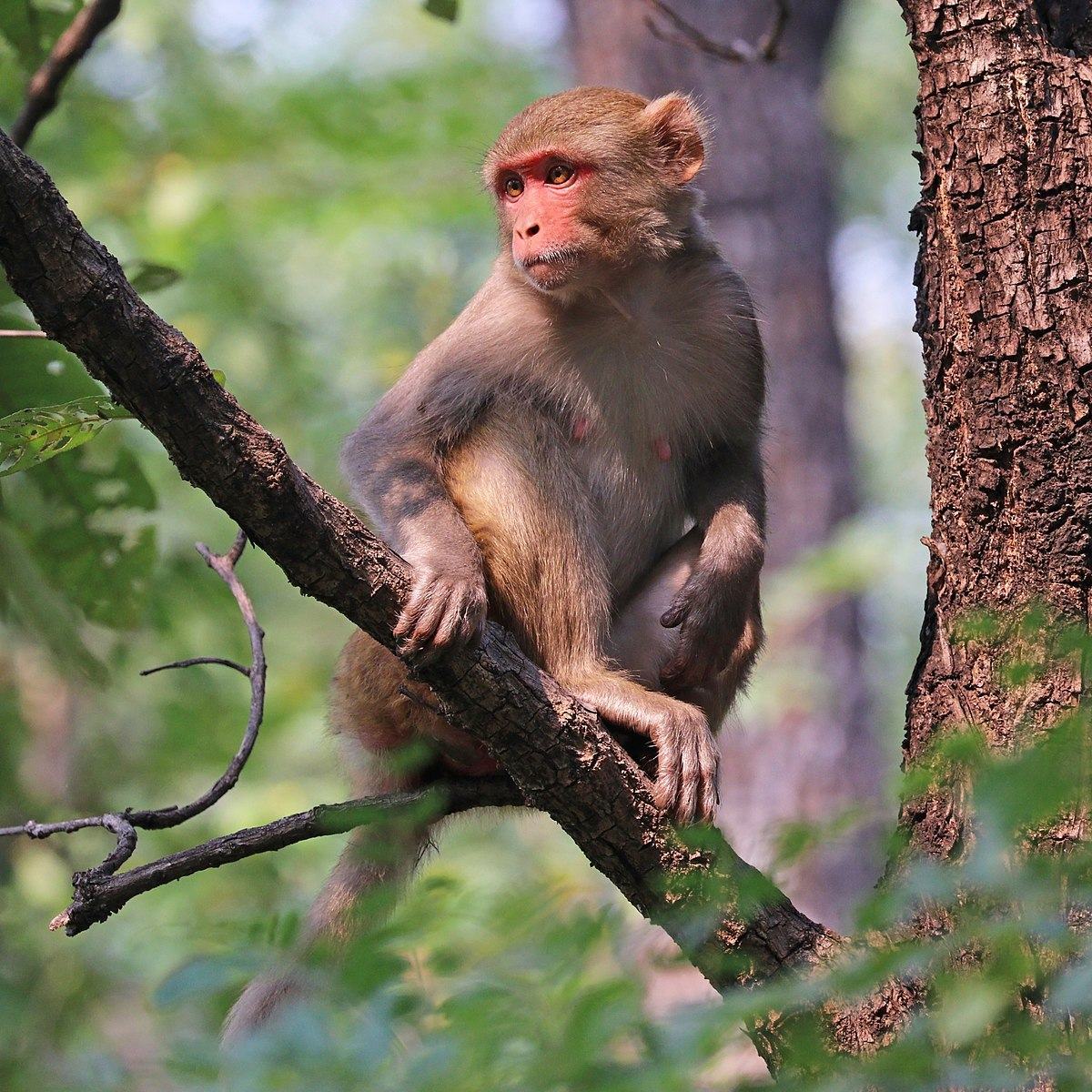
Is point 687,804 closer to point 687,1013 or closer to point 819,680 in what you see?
point 687,1013

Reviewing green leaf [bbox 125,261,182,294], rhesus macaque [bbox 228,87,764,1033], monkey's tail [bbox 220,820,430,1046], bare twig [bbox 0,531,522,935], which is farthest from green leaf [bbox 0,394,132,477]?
green leaf [bbox 125,261,182,294]

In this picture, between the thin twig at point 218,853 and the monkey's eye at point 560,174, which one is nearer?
the thin twig at point 218,853

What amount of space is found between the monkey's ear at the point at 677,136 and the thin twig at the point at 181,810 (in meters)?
2.29

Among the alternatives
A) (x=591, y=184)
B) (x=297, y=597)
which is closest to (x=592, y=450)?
(x=591, y=184)

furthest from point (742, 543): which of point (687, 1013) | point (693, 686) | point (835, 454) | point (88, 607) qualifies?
point (835, 454)

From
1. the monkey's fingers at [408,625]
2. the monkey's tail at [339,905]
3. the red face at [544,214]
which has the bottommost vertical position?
the monkey's tail at [339,905]

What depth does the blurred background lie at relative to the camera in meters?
2.00

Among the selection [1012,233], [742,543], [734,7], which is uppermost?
[734,7]

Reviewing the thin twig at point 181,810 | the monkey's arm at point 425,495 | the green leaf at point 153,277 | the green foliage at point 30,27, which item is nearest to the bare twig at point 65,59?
the green foliage at point 30,27

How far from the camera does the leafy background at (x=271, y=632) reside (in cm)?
187

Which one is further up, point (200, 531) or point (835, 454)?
point (835, 454)

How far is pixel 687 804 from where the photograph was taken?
3660 mm

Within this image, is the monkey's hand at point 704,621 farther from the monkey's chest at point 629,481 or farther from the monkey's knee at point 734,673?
the monkey's chest at point 629,481

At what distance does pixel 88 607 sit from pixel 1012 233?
327cm
